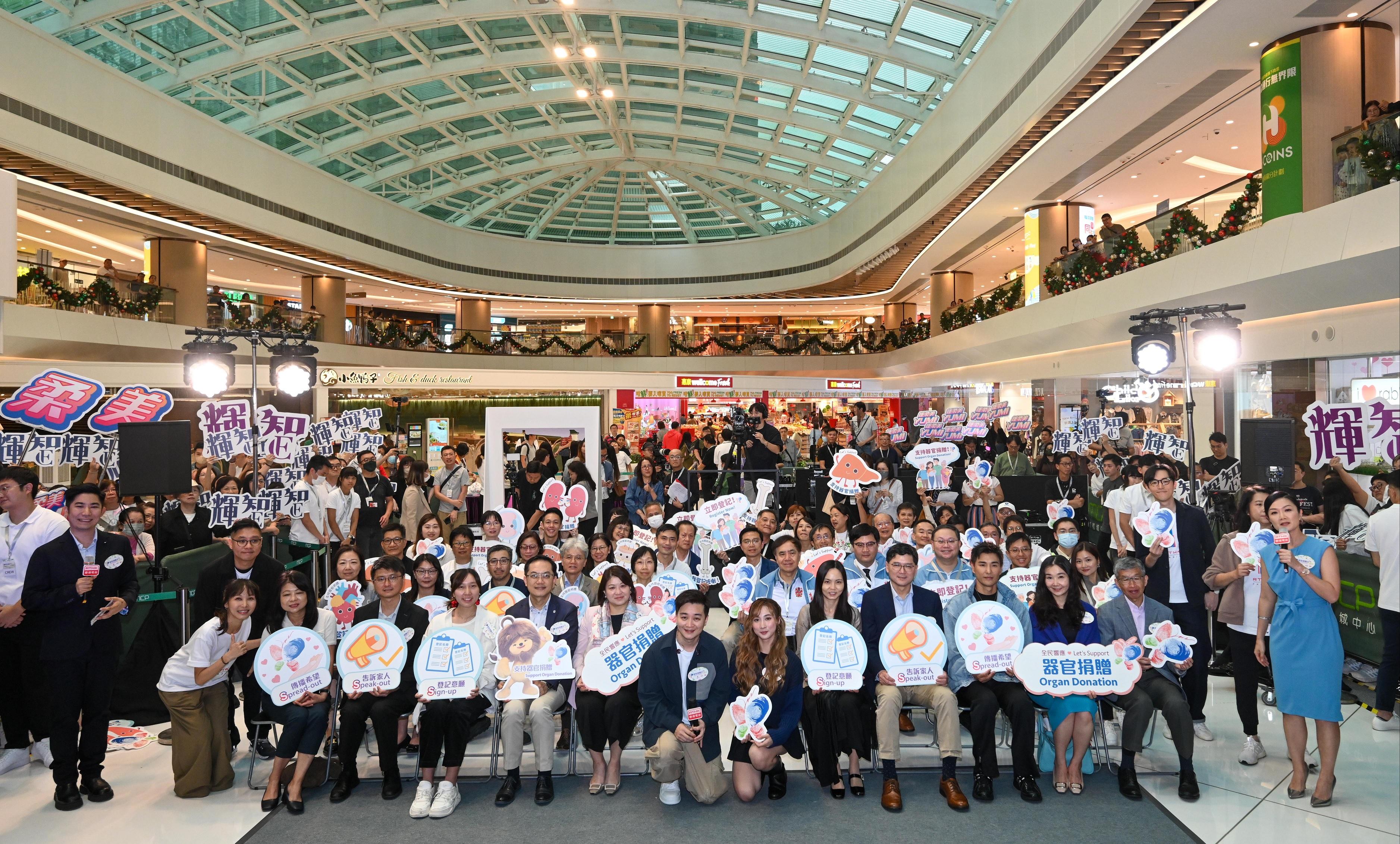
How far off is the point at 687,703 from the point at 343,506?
5149 mm

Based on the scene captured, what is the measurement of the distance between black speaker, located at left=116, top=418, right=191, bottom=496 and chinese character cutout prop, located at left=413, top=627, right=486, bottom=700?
244 cm

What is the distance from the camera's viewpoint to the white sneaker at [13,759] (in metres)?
5.04

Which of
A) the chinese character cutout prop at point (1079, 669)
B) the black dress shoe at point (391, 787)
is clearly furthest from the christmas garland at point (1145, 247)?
the black dress shoe at point (391, 787)

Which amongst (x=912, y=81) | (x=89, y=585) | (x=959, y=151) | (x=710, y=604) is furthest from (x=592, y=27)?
(x=89, y=585)

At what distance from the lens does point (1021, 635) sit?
478cm

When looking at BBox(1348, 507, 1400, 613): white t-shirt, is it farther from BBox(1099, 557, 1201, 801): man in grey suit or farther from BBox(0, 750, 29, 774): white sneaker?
BBox(1099, 557, 1201, 801): man in grey suit

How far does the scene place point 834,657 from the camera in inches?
188

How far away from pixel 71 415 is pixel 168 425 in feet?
4.43

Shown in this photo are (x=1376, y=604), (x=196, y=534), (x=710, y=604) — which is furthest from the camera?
(x=710, y=604)

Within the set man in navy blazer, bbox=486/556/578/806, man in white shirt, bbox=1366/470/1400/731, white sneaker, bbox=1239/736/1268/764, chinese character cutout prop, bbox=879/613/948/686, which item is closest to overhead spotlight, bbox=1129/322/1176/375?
man in white shirt, bbox=1366/470/1400/731

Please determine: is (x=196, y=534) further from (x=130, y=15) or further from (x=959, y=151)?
(x=959, y=151)

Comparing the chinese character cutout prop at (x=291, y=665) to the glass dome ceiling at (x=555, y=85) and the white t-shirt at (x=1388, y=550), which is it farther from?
the glass dome ceiling at (x=555, y=85)

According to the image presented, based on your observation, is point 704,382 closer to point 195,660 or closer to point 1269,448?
point 1269,448

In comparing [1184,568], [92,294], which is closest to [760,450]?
[1184,568]
